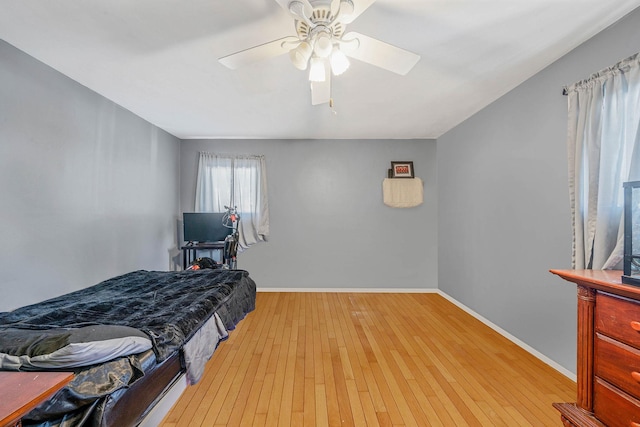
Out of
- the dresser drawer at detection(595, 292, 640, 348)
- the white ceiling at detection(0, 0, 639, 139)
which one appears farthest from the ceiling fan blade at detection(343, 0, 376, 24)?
the dresser drawer at detection(595, 292, 640, 348)

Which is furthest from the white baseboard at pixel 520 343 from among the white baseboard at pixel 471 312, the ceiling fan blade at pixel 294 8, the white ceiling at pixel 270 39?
the ceiling fan blade at pixel 294 8

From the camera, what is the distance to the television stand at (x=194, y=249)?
4090 millimetres

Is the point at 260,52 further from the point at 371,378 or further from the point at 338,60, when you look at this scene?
the point at 371,378

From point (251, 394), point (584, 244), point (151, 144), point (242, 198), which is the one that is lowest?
point (251, 394)

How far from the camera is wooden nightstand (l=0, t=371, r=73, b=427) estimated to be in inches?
28.0

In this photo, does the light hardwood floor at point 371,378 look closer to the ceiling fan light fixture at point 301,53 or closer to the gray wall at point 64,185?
the gray wall at point 64,185

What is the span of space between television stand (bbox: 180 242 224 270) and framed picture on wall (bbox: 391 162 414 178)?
2944mm

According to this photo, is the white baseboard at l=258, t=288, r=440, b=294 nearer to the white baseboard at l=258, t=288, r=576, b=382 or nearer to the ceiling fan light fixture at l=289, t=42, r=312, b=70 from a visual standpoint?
the white baseboard at l=258, t=288, r=576, b=382

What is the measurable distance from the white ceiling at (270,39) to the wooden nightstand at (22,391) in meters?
1.87

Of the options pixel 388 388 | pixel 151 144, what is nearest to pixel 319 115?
pixel 151 144

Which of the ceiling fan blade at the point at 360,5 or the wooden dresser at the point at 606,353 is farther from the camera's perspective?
the ceiling fan blade at the point at 360,5

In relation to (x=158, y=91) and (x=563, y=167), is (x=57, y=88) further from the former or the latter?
(x=563, y=167)

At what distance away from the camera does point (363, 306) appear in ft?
13.0

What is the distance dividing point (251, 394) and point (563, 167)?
2947mm
